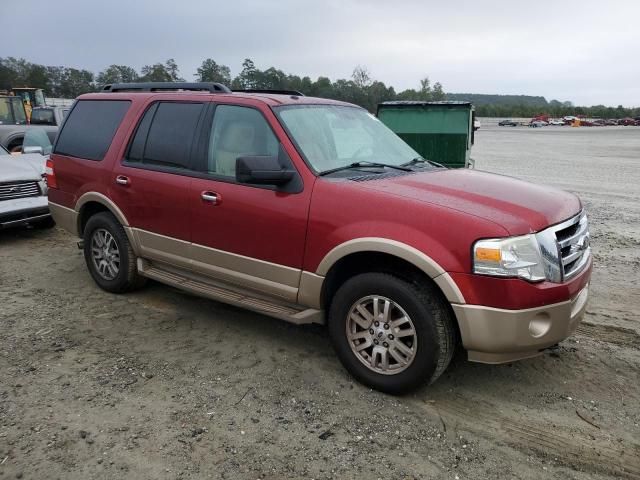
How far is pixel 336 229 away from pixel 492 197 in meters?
1.01

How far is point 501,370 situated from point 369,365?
104cm

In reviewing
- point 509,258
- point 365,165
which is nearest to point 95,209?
point 365,165

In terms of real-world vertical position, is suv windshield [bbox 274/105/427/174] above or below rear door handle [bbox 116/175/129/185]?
above

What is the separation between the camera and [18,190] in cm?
750

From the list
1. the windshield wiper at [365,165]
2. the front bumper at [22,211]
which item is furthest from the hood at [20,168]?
the windshield wiper at [365,165]

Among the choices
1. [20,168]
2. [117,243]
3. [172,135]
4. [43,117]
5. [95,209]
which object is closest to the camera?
[172,135]

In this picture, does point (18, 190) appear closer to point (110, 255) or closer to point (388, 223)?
point (110, 255)

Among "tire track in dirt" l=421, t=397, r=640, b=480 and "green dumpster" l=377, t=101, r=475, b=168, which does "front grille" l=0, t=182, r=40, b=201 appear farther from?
"tire track in dirt" l=421, t=397, r=640, b=480

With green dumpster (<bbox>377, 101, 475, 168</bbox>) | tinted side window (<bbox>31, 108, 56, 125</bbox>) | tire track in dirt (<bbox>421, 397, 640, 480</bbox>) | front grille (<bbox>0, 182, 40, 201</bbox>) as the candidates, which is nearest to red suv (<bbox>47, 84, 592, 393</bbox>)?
tire track in dirt (<bbox>421, 397, 640, 480</bbox>)

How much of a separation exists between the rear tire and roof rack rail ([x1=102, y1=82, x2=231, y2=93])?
1290 mm

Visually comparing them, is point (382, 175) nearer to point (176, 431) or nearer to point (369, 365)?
point (369, 365)

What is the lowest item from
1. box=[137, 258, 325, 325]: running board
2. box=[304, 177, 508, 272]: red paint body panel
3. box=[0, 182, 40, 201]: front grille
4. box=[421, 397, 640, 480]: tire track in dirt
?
box=[421, 397, 640, 480]: tire track in dirt

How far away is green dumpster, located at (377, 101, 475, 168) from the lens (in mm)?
9945

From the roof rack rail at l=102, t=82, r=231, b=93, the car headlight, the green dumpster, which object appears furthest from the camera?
the green dumpster
